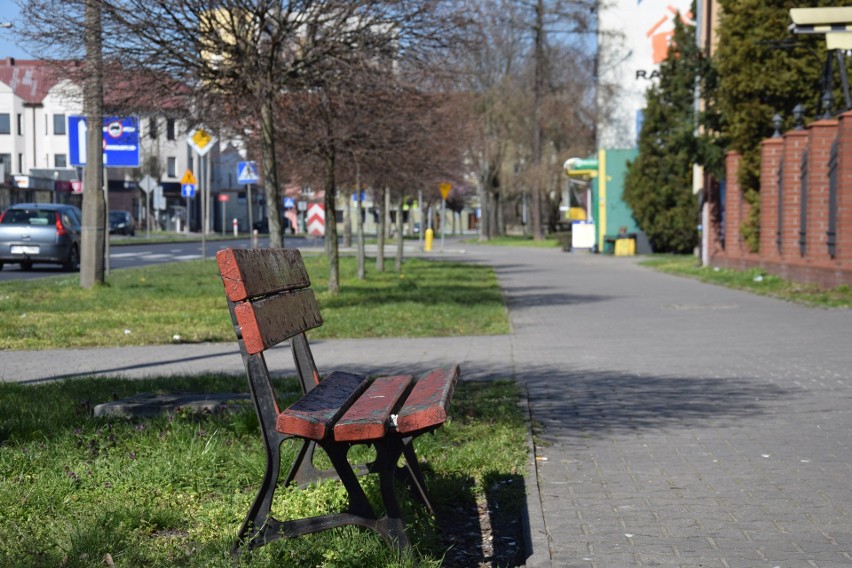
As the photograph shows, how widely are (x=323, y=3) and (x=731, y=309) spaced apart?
732 centimetres

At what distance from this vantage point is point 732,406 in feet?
28.0

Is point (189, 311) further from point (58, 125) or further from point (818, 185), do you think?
point (58, 125)

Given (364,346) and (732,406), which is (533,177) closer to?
(364,346)

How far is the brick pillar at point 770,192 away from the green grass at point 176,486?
2049 cm

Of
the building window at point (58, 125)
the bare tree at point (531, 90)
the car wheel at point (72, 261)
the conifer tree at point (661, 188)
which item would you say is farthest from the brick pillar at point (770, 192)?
the building window at point (58, 125)

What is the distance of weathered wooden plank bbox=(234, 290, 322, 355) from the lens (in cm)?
461

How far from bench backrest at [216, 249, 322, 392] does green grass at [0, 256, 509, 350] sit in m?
7.74

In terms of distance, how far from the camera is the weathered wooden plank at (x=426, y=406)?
4.33 meters

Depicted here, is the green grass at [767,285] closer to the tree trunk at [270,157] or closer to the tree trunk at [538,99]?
the tree trunk at [270,157]

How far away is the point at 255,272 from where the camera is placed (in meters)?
4.90

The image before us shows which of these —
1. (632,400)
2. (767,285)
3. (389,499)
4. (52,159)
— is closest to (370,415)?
(389,499)

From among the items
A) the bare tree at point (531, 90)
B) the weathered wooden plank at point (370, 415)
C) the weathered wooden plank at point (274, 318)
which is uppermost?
the bare tree at point (531, 90)

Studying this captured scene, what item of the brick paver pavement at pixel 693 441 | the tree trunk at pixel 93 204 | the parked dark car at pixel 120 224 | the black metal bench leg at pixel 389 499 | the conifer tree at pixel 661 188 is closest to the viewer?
the black metal bench leg at pixel 389 499

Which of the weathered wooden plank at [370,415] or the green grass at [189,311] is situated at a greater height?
the weathered wooden plank at [370,415]
